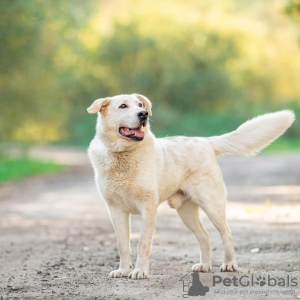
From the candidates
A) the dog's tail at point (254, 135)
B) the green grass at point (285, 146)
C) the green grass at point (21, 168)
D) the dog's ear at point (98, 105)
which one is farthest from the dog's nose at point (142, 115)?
the green grass at point (285, 146)

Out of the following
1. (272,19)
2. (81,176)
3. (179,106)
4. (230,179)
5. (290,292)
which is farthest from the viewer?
(272,19)

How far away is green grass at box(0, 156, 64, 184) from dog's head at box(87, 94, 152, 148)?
501 inches

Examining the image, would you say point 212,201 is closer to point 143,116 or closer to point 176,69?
point 143,116

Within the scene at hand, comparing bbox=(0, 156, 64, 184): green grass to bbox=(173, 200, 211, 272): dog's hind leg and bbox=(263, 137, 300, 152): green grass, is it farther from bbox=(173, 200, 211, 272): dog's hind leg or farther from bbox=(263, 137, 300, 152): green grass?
bbox=(263, 137, 300, 152): green grass

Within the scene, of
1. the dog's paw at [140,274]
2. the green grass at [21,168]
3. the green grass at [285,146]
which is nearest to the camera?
the dog's paw at [140,274]

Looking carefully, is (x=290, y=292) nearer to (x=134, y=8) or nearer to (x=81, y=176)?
(x=81, y=176)

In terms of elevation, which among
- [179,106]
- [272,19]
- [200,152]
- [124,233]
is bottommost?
[124,233]

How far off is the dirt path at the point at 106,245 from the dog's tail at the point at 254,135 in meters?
1.20

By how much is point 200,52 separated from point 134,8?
5.39 m

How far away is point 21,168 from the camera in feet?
76.3

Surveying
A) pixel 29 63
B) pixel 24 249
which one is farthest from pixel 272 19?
pixel 24 249

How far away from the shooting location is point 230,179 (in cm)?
1988

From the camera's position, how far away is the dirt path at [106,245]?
20.0 feet

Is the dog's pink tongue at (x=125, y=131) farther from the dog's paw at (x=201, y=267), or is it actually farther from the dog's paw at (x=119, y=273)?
the dog's paw at (x=201, y=267)
